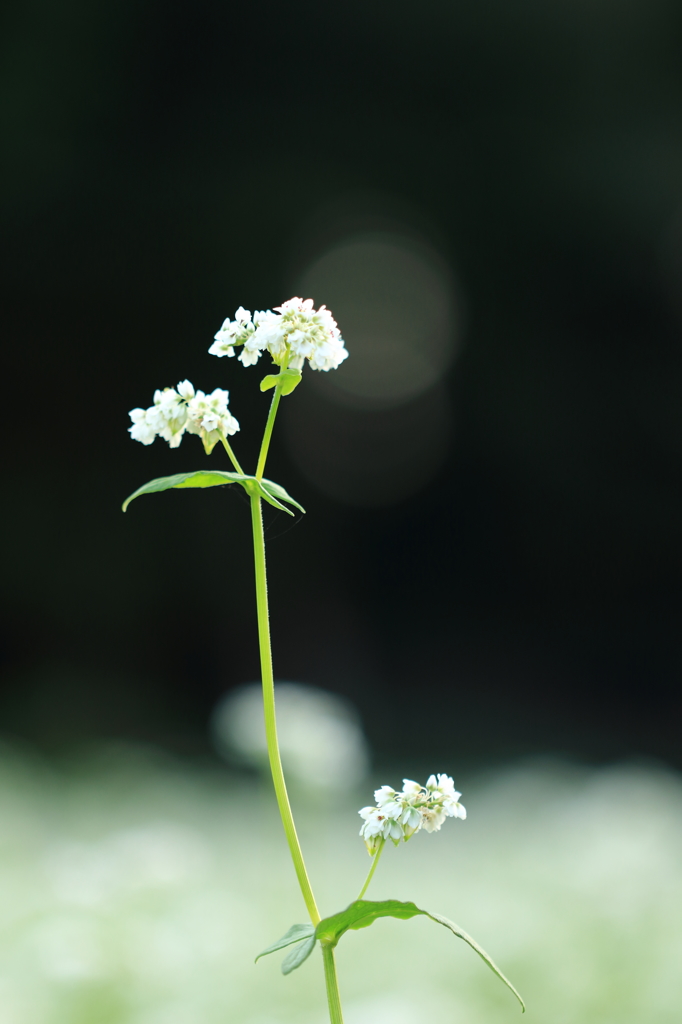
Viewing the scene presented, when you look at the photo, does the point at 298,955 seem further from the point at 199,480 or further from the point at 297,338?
the point at 297,338

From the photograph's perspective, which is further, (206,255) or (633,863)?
(206,255)

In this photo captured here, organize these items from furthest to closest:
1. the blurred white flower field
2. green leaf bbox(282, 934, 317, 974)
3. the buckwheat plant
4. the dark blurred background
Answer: the dark blurred background < the blurred white flower field < the buckwheat plant < green leaf bbox(282, 934, 317, 974)

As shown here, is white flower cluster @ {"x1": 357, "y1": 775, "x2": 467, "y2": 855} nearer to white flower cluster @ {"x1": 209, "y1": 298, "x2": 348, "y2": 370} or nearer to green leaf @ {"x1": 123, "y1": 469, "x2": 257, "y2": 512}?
green leaf @ {"x1": 123, "y1": 469, "x2": 257, "y2": 512}

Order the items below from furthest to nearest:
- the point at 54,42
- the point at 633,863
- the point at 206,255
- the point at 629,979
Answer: the point at 206,255 < the point at 54,42 < the point at 633,863 < the point at 629,979

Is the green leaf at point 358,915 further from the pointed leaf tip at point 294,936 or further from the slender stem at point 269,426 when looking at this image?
the slender stem at point 269,426

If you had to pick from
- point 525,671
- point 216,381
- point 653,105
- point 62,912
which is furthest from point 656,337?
point 62,912

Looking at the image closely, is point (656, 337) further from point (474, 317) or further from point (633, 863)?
point (633, 863)

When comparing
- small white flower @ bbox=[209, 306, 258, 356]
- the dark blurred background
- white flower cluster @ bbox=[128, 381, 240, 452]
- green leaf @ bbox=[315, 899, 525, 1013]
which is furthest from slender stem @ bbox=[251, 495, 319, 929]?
the dark blurred background
